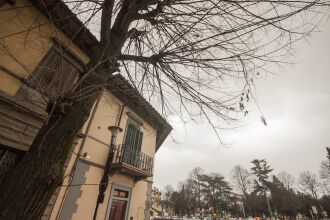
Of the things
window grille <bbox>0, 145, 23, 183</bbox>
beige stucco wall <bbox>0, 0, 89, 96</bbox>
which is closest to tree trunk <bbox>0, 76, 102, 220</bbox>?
beige stucco wall <bbox>0, 0, 89, 96</bbox>

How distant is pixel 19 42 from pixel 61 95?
3967mm

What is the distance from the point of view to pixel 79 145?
21.4 feet

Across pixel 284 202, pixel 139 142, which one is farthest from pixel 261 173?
pixel 139 142

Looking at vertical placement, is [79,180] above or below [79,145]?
below

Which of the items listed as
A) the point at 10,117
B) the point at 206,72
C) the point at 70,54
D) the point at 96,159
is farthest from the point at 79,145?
the point at 206,72

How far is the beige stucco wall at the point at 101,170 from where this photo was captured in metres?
6.34

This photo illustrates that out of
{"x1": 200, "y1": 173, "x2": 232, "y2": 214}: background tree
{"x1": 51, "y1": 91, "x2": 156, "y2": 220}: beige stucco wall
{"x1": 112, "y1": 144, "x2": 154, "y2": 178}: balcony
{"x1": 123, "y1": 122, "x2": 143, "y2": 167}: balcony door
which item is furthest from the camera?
{"x1": 200, "y1": 173, "x2": 232, "y2": 214}: background tree

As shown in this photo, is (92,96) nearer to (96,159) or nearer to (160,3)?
(160,3)

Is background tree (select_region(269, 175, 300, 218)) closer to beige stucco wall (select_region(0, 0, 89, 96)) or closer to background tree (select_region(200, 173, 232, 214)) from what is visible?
background tree (select_region(200, 173, 232, 214))

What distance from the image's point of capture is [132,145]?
9211 millimetres

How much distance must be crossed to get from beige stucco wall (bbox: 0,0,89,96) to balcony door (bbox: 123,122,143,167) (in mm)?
4737

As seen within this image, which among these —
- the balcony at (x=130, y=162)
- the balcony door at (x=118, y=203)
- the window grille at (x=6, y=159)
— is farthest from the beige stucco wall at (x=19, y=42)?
the balcony door at (x=118, y=203)

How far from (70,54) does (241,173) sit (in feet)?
196

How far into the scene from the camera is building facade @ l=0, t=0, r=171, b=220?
4.15 metres
